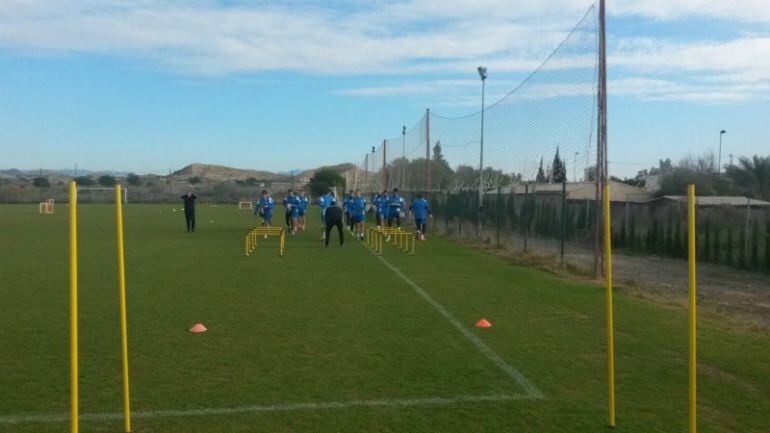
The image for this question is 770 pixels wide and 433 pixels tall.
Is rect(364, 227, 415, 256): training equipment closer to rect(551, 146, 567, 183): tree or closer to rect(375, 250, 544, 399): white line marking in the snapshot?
rect(551, 146, 567, 183): tree

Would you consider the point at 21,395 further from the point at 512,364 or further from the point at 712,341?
the point at 712,341

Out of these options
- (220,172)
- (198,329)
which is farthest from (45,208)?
(220,172)

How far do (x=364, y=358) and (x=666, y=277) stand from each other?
1055 cm

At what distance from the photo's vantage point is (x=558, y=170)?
15.5m

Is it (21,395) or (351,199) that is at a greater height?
(351,199)

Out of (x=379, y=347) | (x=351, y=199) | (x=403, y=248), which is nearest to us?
(x=379, y=347)

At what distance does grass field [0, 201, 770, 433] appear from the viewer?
5.32 meters

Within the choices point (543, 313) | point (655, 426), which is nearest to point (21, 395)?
point (655, 426)

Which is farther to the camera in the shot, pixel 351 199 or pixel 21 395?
pixel 351 199

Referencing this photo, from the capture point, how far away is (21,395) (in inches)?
227

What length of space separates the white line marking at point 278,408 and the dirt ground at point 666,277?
16.5ft

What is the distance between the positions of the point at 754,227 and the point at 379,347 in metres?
13.1

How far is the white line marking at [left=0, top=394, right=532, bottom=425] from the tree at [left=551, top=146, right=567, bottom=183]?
397 inches

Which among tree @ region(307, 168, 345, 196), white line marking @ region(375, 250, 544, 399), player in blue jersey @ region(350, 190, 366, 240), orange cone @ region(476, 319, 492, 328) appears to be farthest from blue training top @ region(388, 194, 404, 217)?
tree @ region(307, 168, 345, 196)
